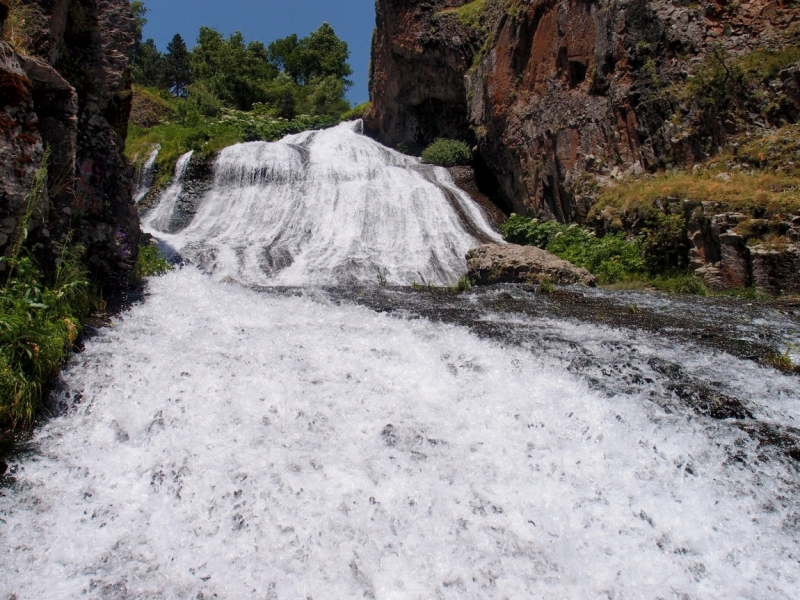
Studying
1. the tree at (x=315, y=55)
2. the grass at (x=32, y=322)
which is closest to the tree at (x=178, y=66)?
the tree at (x=315, y=55)

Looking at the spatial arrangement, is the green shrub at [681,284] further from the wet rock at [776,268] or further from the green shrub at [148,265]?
the green shrub at [148,265]

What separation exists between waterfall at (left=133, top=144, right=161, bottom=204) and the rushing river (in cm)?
1365

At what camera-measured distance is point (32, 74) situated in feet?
16.4

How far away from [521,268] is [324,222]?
22.4 ft

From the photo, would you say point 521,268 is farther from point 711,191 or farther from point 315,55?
point 315,55

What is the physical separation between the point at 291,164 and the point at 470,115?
671cm

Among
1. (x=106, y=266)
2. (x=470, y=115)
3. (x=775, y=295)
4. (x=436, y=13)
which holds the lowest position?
(x=775, y=295)

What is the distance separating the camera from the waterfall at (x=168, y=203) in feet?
50.8

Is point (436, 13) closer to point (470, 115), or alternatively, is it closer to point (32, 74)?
→ point (470, 115)

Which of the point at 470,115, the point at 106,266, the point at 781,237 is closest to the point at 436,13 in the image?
the point at 470,115

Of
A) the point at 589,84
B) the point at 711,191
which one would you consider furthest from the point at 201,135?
the point at 711,191

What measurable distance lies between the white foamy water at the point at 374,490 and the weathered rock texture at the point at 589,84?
931 cm

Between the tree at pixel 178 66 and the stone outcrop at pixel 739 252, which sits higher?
the tree at pixel 178 66

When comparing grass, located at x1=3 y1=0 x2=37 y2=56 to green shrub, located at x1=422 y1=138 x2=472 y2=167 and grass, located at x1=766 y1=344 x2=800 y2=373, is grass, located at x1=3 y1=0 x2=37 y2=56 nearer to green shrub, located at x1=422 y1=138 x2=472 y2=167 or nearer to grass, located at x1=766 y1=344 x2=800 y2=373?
grass, located at x1=766 y1=344 x2=800 y2=373
